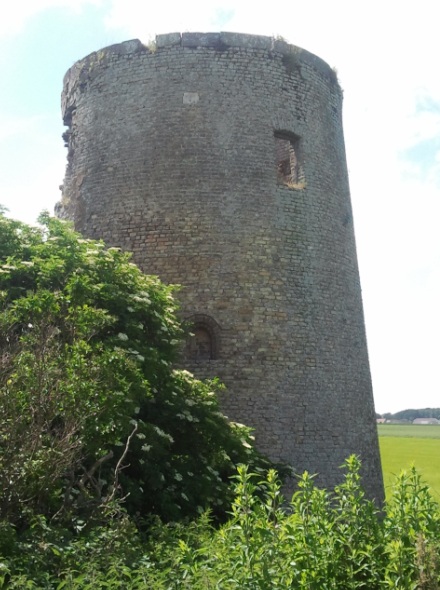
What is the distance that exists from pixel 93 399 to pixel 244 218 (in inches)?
246

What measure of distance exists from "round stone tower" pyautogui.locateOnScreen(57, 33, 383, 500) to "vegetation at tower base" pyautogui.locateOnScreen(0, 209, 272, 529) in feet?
5.21

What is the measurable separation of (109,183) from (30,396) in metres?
7.10

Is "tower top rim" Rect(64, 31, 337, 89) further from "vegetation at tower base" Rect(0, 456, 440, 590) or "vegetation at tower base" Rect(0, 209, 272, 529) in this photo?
"vegetation at tower base" Rect(0, 456, 440, 590)

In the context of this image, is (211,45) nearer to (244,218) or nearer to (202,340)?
(244,218)

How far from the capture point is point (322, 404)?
11133 millimetres

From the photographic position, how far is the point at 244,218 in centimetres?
1148

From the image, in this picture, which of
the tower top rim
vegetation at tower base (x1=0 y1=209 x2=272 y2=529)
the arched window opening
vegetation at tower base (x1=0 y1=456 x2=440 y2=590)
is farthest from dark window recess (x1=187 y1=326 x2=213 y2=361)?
vegetation at tower base (x1=0 y1=456 x2=440 y2=590)

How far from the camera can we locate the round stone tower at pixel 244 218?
10930mm

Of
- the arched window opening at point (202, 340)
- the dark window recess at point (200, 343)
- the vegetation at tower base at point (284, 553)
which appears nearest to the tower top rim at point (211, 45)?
the arched window opening at point (202, 340)

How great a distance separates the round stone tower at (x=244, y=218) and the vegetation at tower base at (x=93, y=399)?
5.21 feet

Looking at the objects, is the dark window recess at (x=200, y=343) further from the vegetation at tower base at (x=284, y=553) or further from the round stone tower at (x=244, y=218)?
the vegetation at tower base at (x=284, y=553)

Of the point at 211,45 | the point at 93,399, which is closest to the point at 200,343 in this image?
the point at 93,399

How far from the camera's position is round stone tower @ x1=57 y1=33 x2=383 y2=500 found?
10.9m

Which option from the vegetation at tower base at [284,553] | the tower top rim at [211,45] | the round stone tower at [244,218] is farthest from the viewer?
the tower top rim at [211,45]
